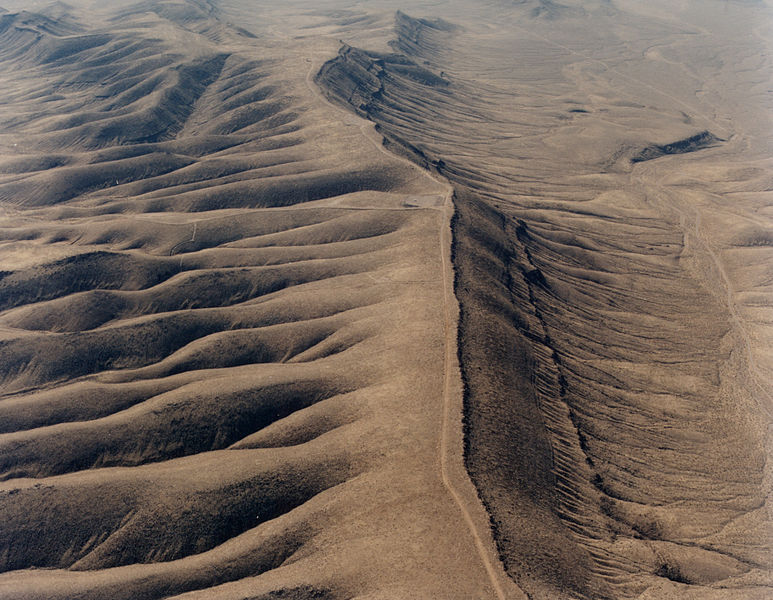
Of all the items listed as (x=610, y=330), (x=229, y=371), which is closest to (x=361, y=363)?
(x=229, y=371)

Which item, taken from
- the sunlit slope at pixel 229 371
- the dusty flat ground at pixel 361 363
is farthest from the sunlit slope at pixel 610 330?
the sunlit slope at pixel 229 371

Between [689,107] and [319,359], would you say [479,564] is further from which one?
[689,107]

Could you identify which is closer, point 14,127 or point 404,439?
point 404,439

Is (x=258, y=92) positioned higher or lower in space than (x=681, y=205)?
higher

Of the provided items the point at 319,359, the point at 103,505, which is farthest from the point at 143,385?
the point at 319,359

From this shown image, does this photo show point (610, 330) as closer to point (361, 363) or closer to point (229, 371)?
point (361, 363)

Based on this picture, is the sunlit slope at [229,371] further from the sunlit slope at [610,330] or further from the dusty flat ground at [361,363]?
the sunlit slope at [610,330]

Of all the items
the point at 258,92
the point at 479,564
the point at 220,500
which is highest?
the point at 258,92
